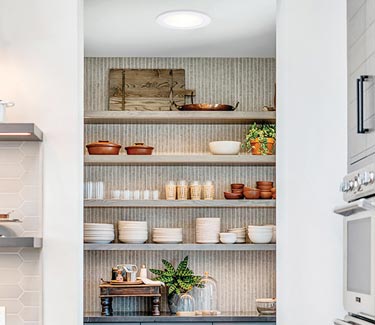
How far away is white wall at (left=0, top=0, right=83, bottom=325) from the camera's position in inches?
126

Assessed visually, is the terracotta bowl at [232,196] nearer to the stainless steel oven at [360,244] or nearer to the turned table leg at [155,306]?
the turned table leg at [155,306]

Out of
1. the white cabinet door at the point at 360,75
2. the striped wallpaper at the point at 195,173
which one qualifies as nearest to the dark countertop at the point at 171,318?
the striped wallpaper at the point at 195,173

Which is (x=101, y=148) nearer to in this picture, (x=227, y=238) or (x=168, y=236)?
(x=168, y=236)

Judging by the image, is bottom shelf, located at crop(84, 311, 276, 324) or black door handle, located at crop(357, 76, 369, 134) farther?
bottom shelf, located at crop(84, 311, 276, 324)

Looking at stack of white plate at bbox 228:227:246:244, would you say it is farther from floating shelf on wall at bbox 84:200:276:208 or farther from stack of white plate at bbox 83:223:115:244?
stack of white plate at bbox 83:223:115:244

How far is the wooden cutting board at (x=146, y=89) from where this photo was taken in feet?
18.0

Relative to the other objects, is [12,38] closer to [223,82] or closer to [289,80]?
[289,80]

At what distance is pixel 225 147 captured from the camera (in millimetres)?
5293

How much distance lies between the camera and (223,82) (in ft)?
18.6

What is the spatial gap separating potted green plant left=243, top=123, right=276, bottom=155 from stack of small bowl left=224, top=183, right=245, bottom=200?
0.26 metres

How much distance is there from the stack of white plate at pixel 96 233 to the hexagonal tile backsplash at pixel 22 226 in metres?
2.06

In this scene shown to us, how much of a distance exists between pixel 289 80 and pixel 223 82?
2226 mm

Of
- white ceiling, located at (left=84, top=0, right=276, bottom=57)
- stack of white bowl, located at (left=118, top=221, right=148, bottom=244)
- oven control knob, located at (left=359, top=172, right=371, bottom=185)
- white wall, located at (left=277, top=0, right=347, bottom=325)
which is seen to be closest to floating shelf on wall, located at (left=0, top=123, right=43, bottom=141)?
white wall, located at (left=277, top=0, right=347, bottom=325)

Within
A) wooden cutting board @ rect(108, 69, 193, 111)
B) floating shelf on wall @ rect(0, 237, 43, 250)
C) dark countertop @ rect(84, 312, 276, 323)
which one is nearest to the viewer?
floating shelf on wall @ rect(0, 237, 43, 250)
